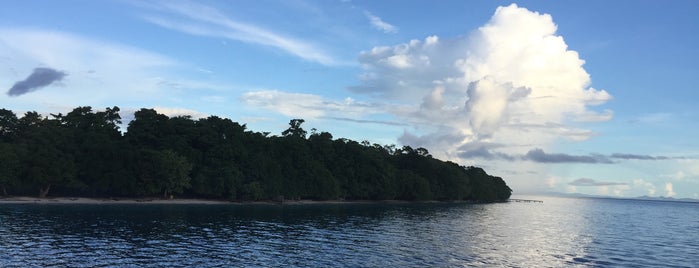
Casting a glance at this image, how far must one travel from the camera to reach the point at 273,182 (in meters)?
157

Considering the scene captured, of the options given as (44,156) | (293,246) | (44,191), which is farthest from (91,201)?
(293,246)

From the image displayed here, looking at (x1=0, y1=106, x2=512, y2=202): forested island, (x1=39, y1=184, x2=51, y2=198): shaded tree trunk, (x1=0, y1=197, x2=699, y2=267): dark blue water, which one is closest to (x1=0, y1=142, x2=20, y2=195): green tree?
(x1=0, y1=106, x2=512, y2=202): forested island

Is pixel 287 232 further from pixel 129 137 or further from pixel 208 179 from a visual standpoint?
pixel 129 137

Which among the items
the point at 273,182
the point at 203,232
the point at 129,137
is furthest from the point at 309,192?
the point at 203,232

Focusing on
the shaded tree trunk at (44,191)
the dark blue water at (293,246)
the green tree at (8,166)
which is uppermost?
the green tree at (8,166)

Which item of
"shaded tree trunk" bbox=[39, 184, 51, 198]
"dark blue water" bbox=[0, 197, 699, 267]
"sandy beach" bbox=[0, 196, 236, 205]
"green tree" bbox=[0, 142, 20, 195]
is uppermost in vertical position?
"green tree" bbox=[0, 142, 20, 195]

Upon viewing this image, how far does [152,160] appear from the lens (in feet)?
427

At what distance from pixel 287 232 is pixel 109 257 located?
3103cm

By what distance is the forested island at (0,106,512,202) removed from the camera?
122 metres

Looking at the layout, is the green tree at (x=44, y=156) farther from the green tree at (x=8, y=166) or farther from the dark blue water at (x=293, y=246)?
the dark blue water at (x=293, y=246)

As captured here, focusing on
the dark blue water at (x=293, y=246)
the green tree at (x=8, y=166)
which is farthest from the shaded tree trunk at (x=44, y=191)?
the dark blue water at (x=293, y=246)

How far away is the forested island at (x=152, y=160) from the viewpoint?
399 feet

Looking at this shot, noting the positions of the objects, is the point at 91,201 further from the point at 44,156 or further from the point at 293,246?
the point at 293,246

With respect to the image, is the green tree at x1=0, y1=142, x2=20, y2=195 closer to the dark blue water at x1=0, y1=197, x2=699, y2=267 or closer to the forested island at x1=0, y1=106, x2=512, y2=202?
the forested island at x1=0, y1=106, x2=512, y2=202
